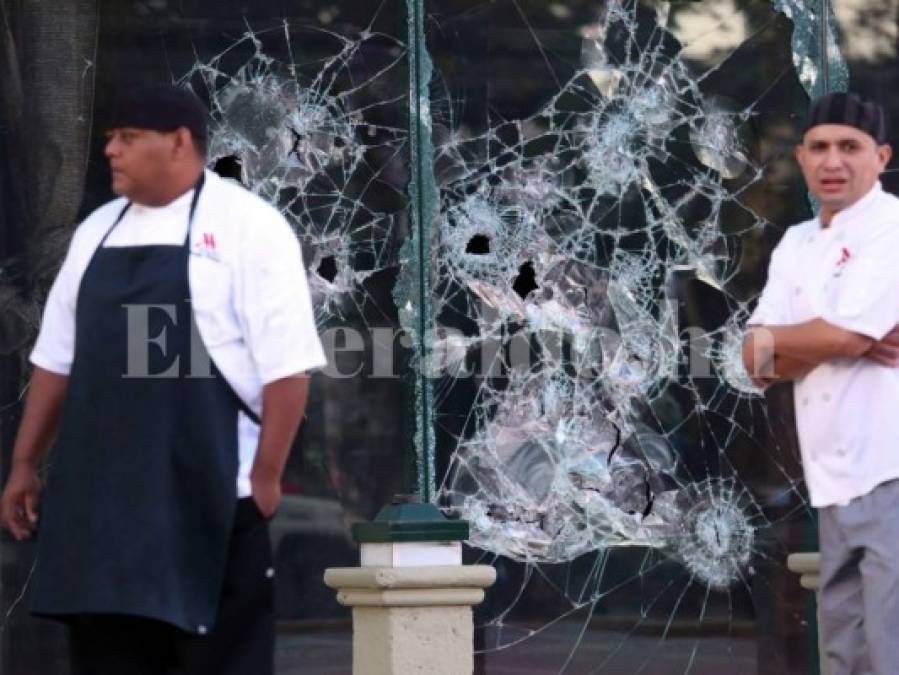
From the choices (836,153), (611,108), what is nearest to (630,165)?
(611,108)

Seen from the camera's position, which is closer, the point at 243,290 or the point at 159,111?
the point at 243,290

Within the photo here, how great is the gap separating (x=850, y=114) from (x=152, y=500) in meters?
2.34

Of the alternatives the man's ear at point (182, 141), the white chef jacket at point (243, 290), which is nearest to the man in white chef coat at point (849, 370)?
the white chef jacket at point (243, 290)

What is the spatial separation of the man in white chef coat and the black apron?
173 cm

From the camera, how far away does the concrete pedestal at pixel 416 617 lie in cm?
711

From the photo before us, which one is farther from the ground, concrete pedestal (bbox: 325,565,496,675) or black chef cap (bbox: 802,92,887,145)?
black chef cap (bbox: 802,92,887,145)

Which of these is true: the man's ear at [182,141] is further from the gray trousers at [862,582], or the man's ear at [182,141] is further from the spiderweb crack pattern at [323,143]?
the spiderweb crack pattern at [323,143]

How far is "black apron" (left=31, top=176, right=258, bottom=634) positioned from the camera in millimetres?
4969

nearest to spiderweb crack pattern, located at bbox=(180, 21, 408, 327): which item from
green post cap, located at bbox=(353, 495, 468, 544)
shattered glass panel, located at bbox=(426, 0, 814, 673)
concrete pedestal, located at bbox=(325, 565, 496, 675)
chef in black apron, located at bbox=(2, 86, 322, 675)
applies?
shattered glass panel, located at bbox=(426, 0, 814, 673)

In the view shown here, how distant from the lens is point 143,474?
4996 mm

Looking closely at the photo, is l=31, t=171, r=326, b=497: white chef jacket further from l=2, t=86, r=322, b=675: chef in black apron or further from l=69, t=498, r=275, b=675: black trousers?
l=69, t=498, r=275, b=675: black trousers

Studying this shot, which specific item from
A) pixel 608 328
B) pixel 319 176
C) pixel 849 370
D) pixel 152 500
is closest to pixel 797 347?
pixel 849 370

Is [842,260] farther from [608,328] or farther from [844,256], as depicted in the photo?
[608,328]

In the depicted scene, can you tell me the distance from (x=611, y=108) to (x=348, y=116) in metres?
0.97
